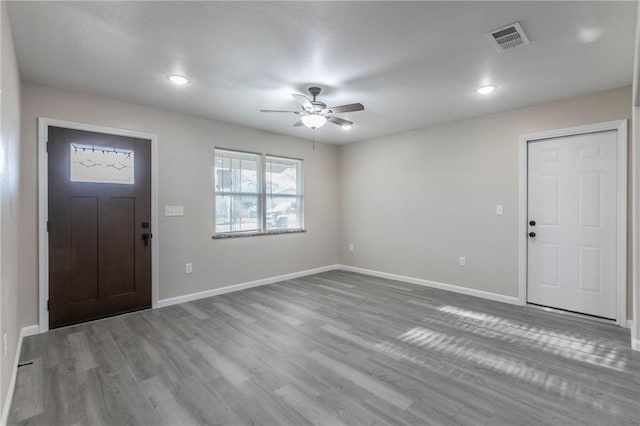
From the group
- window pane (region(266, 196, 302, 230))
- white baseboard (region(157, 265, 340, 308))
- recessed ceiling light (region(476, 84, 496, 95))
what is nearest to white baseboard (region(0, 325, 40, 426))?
white baseboard (region(157, 265, 340, 308))

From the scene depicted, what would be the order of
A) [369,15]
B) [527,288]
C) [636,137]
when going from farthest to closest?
[527,288], [636,137], [369,15]

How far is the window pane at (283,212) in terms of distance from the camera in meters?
5.30

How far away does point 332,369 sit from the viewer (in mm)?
2438

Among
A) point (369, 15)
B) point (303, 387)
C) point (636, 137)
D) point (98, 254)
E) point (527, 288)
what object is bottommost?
point (303, 387)

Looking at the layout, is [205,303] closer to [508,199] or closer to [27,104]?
[27,104]

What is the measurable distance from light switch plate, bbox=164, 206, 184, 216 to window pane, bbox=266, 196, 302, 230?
4.74 ft

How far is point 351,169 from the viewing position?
20.1 ft

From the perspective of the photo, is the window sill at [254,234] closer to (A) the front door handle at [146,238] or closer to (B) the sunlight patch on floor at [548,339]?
(A) the front door handle at [146,238]

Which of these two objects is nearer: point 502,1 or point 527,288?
point 502,1

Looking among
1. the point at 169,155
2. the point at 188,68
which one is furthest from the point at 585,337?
the point at 169,155

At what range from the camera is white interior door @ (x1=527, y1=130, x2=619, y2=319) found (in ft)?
11.3

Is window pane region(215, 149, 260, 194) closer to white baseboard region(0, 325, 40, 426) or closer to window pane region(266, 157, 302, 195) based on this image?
window pane region(266, 157, 302, 195)

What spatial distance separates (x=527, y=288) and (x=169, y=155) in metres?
4.98

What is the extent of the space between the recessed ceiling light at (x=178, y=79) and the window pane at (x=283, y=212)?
2.42 metres
